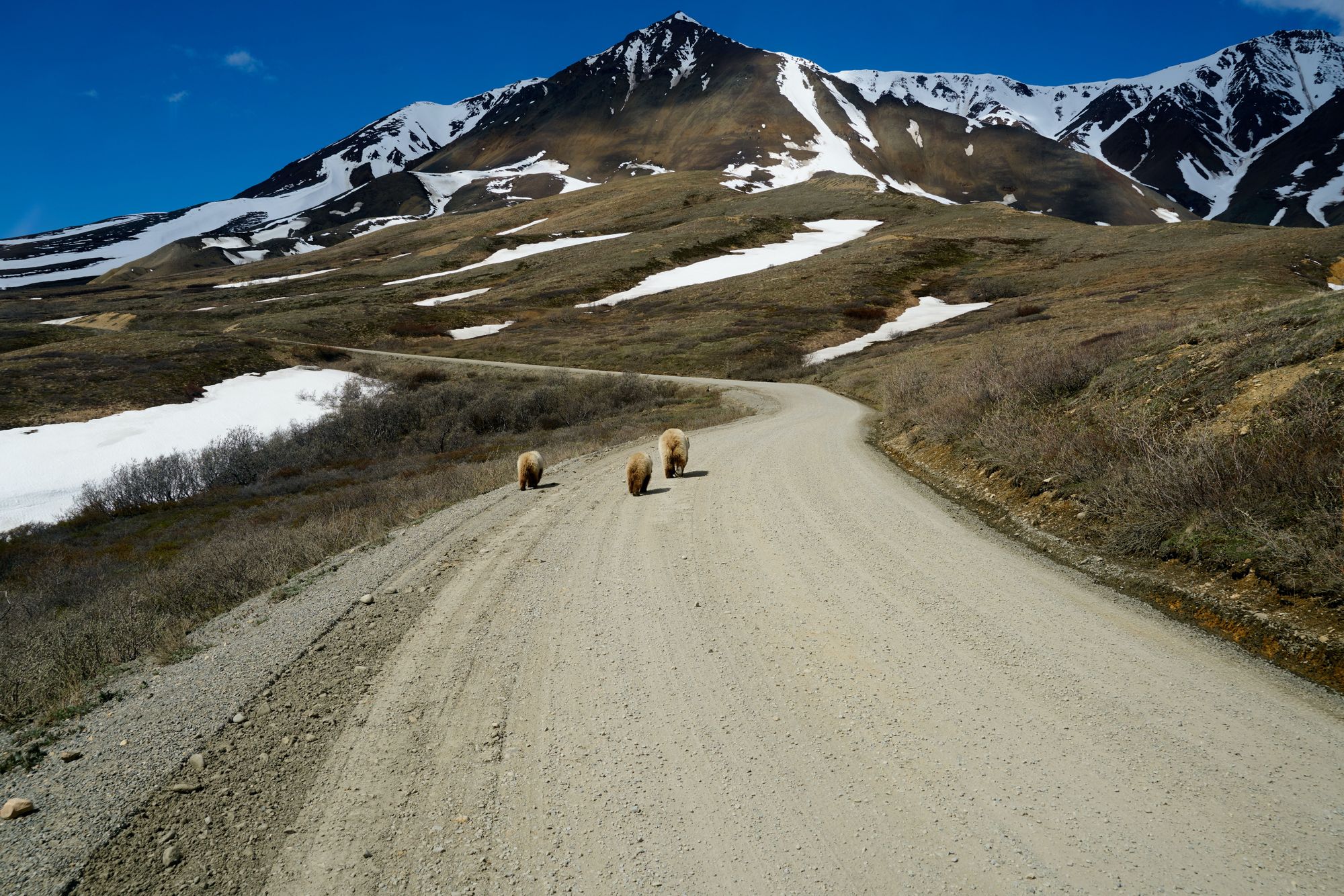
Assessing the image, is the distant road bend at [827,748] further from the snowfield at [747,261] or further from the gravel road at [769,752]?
the snowfield at [747,261]

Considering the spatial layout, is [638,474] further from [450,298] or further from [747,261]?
[450,298]

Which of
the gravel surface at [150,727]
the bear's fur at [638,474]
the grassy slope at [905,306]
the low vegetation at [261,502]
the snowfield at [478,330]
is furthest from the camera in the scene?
the snowfield at [478,330]

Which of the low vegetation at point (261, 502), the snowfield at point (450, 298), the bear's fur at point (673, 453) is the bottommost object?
the low vegetation at point (261, 502)

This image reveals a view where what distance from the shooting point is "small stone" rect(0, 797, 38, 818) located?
373cm

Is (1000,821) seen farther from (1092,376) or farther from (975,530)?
(1092,376)

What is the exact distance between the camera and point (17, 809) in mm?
3744

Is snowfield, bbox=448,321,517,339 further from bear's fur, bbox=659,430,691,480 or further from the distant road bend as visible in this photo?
the distant road bend

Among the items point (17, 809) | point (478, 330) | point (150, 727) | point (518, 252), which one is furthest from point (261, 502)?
point (518, 252)

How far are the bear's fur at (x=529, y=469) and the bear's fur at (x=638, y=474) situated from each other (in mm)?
2244

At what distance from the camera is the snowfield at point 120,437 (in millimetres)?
23141

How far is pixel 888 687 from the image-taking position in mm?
4824

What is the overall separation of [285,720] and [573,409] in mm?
26396

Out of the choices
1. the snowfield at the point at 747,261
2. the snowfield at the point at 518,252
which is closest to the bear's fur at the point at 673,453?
the snowfield at the point at 747,261

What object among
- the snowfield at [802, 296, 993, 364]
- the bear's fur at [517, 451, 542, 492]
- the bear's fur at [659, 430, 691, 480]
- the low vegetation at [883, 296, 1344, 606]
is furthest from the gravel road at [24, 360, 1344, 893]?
the snowfield at [802, 296, 993, 364]
